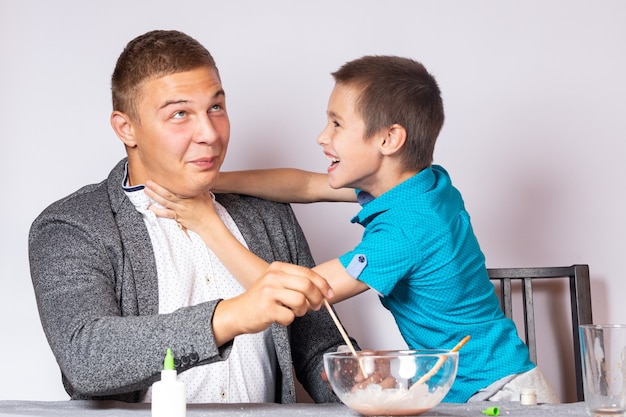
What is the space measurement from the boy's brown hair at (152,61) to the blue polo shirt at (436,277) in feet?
1.54

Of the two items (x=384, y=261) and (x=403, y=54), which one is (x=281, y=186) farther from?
(x=403, y=54)

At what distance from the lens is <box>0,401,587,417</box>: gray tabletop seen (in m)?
1.23

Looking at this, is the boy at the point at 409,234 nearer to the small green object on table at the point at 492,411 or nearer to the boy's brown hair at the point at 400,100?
the boy's brown hair at the point at 400,100

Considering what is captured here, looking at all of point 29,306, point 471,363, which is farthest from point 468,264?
point 29,306

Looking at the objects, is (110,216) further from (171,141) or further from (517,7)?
(517,7)

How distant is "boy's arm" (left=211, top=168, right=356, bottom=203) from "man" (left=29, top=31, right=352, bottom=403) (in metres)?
0.03

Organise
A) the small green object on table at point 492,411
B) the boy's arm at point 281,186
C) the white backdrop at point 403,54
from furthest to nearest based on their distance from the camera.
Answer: the white backdrop at point 403,54 < the boy's arm at point 281,186 < the small green object on table at point 492,411

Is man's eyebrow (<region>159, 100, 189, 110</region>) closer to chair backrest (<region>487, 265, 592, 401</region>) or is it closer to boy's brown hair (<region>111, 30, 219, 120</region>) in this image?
boy's brown hair (<region>111, 30, 219, 120</region>)

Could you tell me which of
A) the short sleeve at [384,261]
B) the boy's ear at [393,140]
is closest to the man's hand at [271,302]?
the short sleeve at [384,261]

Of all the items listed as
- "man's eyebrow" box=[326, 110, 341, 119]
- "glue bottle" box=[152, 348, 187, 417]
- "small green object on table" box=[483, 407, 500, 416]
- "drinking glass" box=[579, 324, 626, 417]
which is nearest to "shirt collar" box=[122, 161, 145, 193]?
"man's eyebrow" box=[326, 110, 341, 119]

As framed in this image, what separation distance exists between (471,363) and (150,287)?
0.63 metres

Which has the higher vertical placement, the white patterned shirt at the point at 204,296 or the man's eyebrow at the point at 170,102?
the man's eyebrow at the point at 170,102

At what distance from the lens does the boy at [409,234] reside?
161cm

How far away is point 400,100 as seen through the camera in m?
1.81
